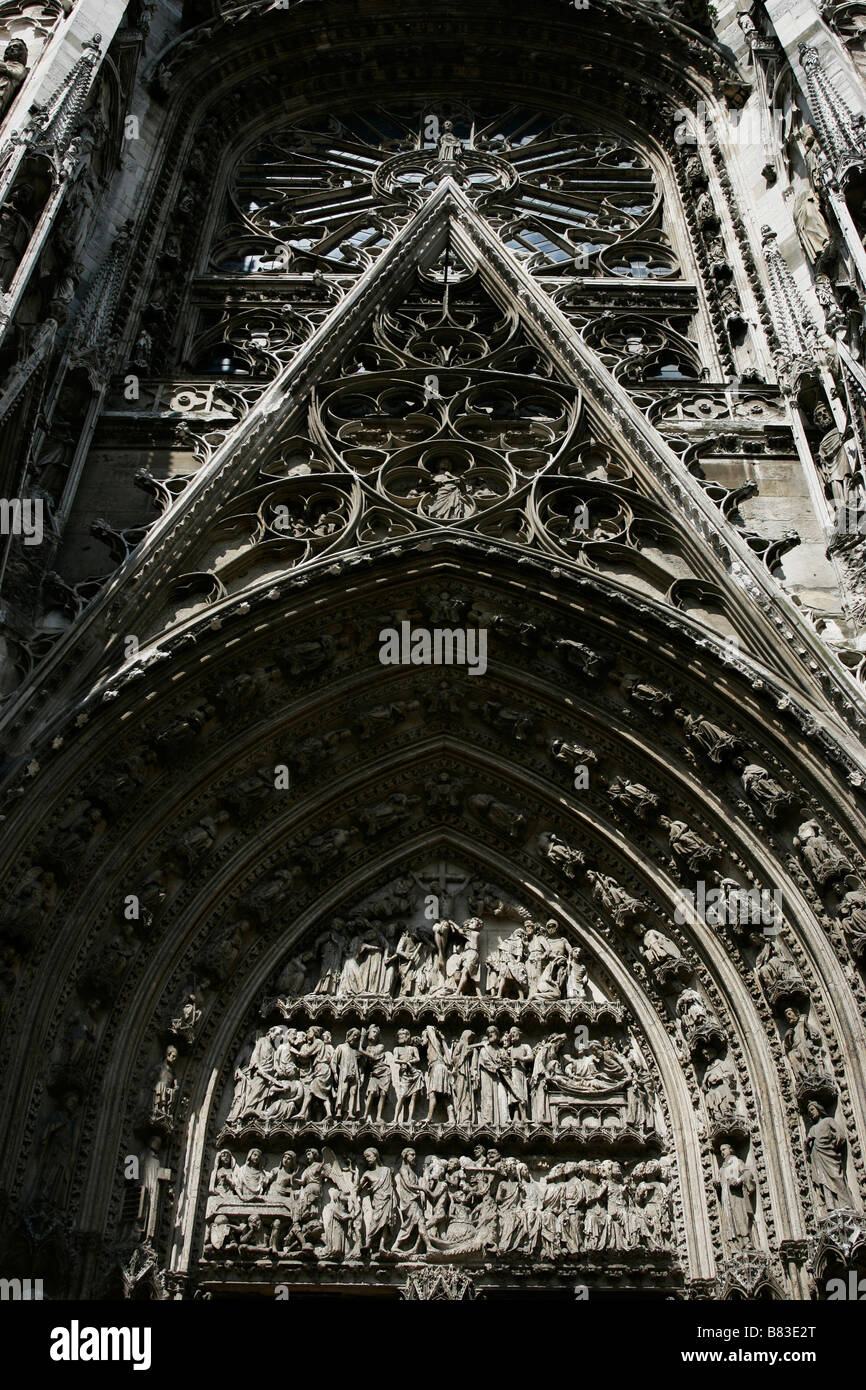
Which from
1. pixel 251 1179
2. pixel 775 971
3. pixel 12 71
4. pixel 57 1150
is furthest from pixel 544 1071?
pixel 12 71

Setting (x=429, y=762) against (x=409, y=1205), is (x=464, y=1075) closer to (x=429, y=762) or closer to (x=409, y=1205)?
(x=409, y=1205)

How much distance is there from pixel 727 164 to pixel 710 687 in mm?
7937

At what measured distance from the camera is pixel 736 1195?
7219mm

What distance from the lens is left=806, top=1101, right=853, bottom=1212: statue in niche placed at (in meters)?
6.82

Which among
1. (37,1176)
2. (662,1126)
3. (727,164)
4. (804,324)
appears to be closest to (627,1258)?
(662,1126)

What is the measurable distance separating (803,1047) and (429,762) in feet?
10.7

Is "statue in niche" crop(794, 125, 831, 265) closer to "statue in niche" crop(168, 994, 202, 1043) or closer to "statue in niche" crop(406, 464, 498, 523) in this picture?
"statue in niche" crop(406, 464, 498, 523)

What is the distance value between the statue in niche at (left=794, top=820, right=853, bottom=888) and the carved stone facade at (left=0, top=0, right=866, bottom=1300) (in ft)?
0.10

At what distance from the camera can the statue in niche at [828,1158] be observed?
6.82 meters

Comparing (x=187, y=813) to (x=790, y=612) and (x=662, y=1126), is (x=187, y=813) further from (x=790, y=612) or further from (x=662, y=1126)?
(x=790, y=612)

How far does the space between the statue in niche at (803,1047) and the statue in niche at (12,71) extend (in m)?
8.25

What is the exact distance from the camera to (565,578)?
8828 millimetres

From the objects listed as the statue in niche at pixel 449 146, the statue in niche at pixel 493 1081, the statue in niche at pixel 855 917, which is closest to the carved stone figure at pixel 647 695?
the statue in niche at pixel 855 917

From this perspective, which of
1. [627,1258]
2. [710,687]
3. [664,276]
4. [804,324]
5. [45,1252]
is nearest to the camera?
[45,1252]
